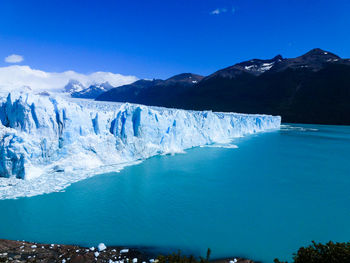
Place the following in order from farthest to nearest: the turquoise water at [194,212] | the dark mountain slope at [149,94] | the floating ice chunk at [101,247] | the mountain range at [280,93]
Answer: the dark mountain slope at [149,94] < the mountain range at [280,93] < the turquoise water at [194,212] < the floating ice chunk at [101,247]

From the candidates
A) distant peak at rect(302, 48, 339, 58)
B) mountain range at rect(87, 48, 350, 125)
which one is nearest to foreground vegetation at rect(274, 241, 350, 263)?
mountain range at rect(87, 48, 350, 125)

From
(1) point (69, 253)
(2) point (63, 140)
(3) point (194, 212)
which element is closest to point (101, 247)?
(1) point (69, 253)

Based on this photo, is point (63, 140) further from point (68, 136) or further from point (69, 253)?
point (69, 253)

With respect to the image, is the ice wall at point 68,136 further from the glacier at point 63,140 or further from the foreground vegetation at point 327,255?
the foreground vegetation at point 327,255

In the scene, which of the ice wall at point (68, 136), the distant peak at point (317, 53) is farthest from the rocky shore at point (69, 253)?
the distant peak at point (317, 53)

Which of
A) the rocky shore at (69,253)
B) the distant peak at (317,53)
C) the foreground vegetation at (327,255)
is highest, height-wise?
the distant peak at (317,53)
